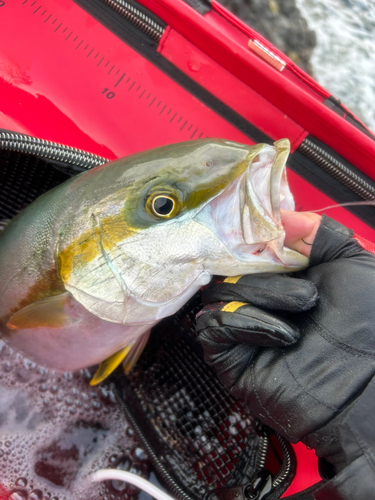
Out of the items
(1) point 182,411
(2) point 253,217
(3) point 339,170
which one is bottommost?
(1) point 182,411

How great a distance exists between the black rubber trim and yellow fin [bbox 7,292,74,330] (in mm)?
1490

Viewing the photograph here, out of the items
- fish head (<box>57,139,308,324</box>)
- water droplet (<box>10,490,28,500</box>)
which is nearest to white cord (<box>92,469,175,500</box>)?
water droplet (<box>10,490,28,500</box>)

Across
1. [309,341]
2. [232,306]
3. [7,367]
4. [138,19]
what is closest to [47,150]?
[138,19]

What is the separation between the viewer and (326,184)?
79.9 inches

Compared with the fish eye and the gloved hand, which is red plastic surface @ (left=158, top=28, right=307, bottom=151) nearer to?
the gloved hand

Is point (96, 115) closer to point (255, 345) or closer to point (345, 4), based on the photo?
point (255, 345)

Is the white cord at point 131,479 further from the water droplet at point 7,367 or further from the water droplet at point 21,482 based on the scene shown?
the water droplet at point 7,367

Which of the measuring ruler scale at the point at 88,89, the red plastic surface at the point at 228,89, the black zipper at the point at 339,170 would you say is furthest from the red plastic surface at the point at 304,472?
the measuring ruler scale at the point at 88,89

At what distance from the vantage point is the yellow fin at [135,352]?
6.51 feet

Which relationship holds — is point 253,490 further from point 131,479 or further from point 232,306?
point 232,306

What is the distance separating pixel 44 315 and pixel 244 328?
0.90 m

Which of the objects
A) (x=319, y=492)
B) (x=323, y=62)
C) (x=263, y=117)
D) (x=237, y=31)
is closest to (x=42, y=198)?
(x=263, y=117)

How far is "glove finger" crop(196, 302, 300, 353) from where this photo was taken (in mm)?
1256

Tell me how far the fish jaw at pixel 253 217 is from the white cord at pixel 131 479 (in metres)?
1.24
